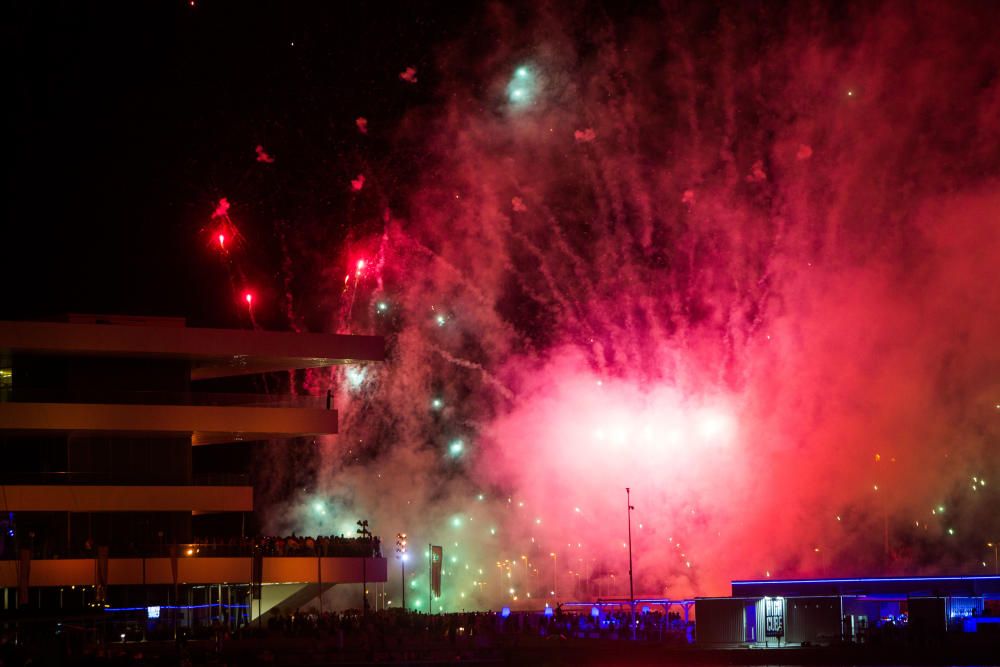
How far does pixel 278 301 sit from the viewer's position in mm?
64312

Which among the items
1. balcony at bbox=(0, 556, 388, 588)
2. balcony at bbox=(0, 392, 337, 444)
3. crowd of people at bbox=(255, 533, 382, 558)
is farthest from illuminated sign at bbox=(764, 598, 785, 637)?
balcony at bbox=(0, 392, 337, 444)

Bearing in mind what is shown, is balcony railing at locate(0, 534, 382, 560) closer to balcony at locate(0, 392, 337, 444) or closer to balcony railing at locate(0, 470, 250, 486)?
balcony railing at locate(0, 470, 250, 486)

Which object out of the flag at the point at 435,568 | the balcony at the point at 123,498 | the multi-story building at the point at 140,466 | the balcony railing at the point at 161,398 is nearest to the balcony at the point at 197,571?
the multi-story building at the point at 140,466

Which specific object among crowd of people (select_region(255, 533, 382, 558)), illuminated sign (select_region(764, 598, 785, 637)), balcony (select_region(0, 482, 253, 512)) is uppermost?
balcony (select_region(0, 482, 253, 512))

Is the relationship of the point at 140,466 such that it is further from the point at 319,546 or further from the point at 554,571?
the point at 554,571

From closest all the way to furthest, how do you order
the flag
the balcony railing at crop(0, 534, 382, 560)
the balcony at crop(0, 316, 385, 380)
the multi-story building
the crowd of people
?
the balcony railing at crop(0, 534, 382, 560)
the multi-story building
the balcony at crop(0, 316, 385, 380)
the crowd of people
the flag

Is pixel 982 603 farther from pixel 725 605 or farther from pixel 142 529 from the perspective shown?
pixel 142 529

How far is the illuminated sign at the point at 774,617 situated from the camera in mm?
51156

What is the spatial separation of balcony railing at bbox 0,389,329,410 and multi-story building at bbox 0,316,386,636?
0.18 feet

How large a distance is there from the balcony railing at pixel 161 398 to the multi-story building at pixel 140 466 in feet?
0.18

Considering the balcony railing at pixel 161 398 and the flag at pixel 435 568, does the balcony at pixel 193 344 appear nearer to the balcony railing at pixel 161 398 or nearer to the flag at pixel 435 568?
the balcony railing at pixel 161 398

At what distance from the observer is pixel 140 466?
5522 cm

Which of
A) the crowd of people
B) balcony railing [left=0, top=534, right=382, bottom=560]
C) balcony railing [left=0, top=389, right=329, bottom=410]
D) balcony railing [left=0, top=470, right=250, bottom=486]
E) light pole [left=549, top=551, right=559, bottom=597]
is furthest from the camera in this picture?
light pole [left=549, top=551, right=559, bottom=597]

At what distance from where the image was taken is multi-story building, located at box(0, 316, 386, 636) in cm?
5181
